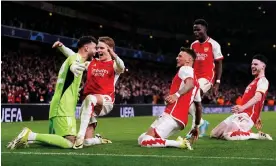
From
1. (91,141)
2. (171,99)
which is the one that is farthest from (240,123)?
(91,141)

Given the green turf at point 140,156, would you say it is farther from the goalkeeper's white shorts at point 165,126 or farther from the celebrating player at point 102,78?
the celebrating player at point 102,78

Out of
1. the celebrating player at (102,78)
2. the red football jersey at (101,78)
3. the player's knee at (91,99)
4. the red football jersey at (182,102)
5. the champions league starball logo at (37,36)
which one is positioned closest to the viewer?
the red football jersey at (182,102)

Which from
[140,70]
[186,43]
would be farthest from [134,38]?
[186,43]

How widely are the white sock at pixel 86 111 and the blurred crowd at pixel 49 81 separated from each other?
425 inches

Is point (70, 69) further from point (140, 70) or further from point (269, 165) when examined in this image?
point (140, 70)

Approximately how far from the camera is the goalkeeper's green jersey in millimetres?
7453

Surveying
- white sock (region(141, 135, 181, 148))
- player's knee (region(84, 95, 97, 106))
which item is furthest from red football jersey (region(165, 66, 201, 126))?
player's knee (region(84, 95, 97, 106))

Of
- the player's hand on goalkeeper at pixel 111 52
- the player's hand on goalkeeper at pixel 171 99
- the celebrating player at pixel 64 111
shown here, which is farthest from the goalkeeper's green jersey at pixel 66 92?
the player's hand on goalkeeper at pixel 171 99

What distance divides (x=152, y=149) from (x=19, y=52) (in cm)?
2643

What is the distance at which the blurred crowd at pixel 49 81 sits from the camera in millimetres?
24016

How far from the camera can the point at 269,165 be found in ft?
18.7

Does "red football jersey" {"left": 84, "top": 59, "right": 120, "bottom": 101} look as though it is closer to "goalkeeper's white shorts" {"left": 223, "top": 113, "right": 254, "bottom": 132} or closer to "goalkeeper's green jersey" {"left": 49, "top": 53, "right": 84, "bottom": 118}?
"goalkeeper's green jersey" {"left": 49, "top": 53, "right": 84, "bottom": 118}

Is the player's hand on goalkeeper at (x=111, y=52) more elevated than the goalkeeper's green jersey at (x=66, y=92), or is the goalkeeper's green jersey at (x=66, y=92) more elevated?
the player's hand on goalkeeper at (x=111, y=52)

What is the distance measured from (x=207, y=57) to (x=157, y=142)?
3.19m
